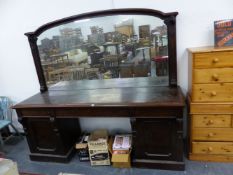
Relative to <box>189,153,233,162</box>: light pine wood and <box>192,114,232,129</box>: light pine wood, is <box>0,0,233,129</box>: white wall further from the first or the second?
<box>189,153,233,162</box>: light pine wood

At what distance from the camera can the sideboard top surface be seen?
1.80 meters

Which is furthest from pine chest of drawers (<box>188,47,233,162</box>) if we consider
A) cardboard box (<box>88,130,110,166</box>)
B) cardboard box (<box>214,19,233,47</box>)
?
cardboard box (<box>88,130,110,166</box>)

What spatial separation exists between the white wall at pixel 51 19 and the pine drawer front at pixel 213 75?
1.14 feet

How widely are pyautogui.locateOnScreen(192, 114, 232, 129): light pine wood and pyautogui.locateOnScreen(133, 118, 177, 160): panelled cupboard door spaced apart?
0.26 metres

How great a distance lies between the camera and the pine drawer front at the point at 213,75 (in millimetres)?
1715

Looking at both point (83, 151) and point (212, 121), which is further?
point (83, 151)

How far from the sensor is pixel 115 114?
1886 millimetres

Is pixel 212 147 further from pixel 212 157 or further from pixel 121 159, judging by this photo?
pixel 121 159

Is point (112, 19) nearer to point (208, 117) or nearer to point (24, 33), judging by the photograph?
point (24, 33)

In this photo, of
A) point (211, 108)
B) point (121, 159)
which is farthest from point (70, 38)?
point (211, 108)

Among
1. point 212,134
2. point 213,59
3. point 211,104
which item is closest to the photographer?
point 213,59

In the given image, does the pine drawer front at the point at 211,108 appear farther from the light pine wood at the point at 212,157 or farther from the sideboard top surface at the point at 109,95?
the light pine wood at the point at 212,157

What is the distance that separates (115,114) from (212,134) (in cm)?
99

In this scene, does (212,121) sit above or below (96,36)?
below
